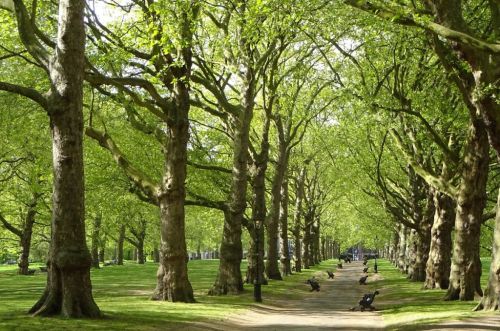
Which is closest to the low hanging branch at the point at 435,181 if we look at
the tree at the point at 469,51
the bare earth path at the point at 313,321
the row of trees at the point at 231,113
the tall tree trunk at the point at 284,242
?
the row of trees at the point at 231,113

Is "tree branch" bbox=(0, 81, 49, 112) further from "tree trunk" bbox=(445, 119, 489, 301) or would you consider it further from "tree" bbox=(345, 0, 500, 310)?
"tree trunk" bbox=(445, 119, 489, 301)

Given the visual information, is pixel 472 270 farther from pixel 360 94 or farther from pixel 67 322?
pixel 67 322

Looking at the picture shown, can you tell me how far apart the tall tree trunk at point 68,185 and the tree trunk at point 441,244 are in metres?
18.2

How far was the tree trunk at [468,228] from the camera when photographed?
20.2 metres

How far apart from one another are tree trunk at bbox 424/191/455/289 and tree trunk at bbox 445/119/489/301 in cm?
518

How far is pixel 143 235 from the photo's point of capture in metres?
67.6

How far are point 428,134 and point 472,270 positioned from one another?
541 cm

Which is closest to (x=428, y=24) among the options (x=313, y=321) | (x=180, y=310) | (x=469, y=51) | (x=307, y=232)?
(x=469, y=51)

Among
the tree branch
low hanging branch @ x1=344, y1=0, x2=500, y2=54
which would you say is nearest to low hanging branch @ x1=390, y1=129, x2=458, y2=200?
low hanging branch @ x1=344, y1=0, x2=500, y2=54

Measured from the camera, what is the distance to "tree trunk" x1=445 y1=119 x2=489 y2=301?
66.3 feet

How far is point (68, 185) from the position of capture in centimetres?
1291

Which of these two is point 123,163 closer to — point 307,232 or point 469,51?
point 469,51

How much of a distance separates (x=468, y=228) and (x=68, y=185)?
48.4ft

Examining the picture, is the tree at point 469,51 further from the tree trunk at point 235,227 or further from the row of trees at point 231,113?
the tree trunk at point 235,227
